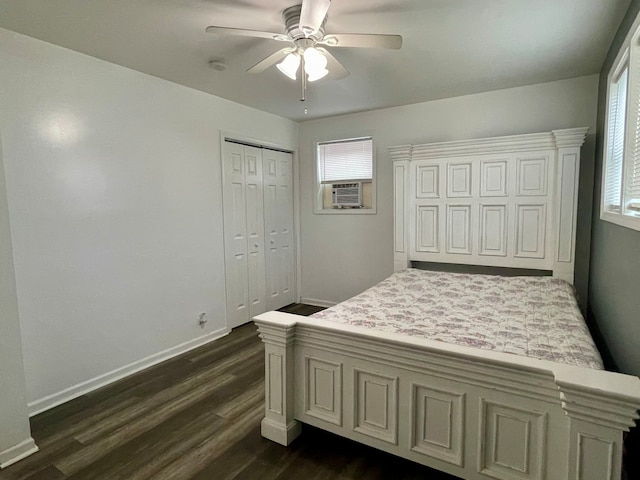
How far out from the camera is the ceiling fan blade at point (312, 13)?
154 centimetres

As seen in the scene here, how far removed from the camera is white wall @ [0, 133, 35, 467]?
1839mm

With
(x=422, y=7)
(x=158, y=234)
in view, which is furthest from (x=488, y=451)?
(x=158, y=234)

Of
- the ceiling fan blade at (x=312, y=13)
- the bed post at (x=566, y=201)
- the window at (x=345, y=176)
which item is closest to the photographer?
the ceiling fan blade at (x=312, y=13)

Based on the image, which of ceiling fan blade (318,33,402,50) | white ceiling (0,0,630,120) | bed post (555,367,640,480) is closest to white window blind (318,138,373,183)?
white ceiling (0,0,630,120)

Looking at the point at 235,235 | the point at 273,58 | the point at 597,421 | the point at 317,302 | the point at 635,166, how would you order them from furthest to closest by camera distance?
the point at 317,302, the point at 235,235, the point at 273,58, the point at 635,166, the point at 597,421

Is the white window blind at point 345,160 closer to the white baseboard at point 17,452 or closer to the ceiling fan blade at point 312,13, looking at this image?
the ceiling fan blade at point 312,13

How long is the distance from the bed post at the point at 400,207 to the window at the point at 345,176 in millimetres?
482

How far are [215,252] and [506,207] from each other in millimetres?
2875

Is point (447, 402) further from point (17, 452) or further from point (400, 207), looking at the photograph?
point (400, 207)

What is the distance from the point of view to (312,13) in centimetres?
160

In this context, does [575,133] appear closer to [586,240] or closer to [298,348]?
Result: [586,240]

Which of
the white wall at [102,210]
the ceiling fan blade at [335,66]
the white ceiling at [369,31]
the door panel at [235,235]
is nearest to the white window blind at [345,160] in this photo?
the white ceiling at [369,31]

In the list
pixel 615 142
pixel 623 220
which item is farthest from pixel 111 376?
pixel 615 142

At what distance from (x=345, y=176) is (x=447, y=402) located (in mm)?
3251
